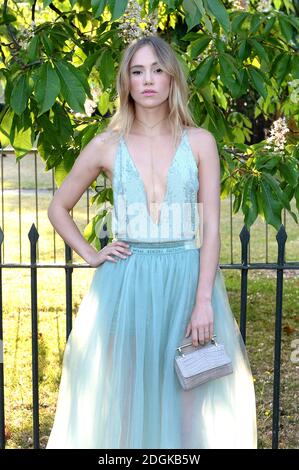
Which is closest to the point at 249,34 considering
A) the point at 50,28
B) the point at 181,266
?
the point at 50,28

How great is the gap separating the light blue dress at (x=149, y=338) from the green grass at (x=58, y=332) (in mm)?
1519

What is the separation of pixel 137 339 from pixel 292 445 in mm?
A: 1828

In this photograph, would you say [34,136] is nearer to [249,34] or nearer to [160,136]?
[160,136]

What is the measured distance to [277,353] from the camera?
10.9 feet

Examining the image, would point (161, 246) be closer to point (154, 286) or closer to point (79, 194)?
point (154, 286)

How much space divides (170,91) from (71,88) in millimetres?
361

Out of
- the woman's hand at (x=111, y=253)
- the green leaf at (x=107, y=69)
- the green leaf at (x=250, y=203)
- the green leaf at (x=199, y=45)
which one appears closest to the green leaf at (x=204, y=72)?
the green leaf at (x=199, y=45)

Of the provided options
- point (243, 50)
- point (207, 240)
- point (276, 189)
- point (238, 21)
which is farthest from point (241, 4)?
point (207, 240)

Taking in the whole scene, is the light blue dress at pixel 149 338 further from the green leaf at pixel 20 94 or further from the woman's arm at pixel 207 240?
the green leaf at pixel 20 94

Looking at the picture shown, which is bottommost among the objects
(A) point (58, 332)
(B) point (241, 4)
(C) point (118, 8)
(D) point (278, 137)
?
(A) point (58, 332)

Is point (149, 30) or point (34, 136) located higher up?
point (149, 30)

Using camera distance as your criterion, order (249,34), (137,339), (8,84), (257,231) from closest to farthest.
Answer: (137,339) → (8,84) → (249,34) → (257,231)

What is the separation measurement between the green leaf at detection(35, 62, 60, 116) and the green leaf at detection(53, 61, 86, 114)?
31 millimetres

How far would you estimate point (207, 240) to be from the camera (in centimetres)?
263
